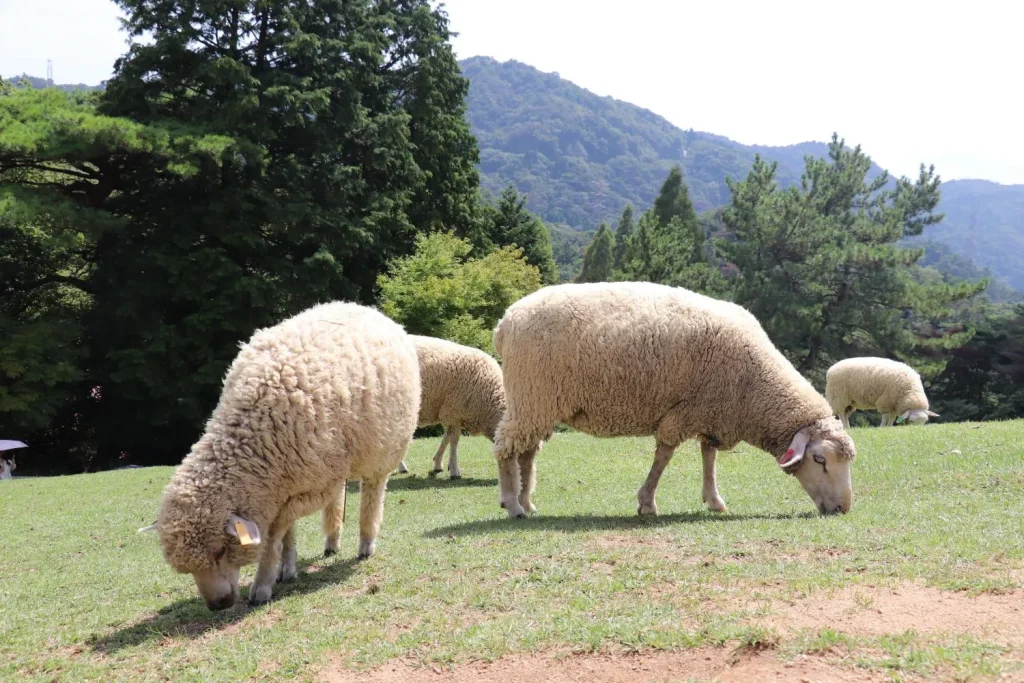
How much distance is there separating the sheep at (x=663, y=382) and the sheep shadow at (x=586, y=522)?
0.45 m

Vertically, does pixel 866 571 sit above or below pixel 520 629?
above

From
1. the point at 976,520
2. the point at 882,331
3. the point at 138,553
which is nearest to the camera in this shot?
the point at 976,520

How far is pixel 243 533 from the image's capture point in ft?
20.0

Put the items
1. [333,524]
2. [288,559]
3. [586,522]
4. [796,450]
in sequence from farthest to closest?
[796,450] < [586,522] < [333,524] < [288,559]

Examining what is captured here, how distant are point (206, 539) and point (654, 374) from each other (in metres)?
5.37

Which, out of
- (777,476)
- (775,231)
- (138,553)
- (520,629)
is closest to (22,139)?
(138,553)

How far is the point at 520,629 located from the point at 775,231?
42.4m

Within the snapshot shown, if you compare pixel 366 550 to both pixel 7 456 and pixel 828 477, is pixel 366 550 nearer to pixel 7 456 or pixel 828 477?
pixel 828 477

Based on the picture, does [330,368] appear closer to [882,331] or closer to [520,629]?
[520,629]

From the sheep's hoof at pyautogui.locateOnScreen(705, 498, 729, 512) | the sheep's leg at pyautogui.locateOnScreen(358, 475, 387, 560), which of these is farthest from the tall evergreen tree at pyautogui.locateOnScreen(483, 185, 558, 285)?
the sheep's leg at pyautogui.locateOnScreen(358, 475, 387, 560)

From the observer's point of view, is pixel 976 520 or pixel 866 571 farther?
pixel 976 520

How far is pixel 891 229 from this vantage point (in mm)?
43938

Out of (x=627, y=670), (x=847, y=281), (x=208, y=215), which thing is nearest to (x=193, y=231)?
(x=208, y=215)

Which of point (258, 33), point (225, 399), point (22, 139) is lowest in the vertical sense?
Answer: point (225, 399)
